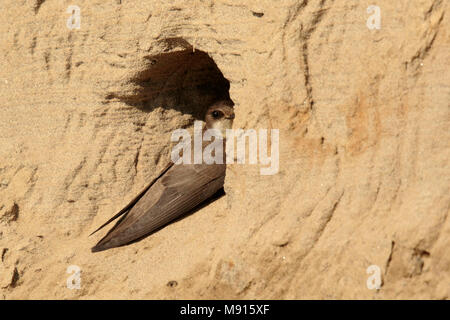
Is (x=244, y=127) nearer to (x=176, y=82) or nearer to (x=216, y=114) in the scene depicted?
(x=176, y=82)

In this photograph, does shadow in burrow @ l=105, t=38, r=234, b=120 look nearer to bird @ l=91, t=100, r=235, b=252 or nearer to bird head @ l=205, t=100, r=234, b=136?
bird head @ l=205, t=100, r=234, b=136

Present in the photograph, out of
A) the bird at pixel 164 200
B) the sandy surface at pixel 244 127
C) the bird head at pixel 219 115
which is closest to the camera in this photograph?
the sandy surface at pixel 244 127

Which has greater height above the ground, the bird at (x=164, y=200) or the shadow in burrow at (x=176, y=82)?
the shadow in burrow at (x=176, y=82)

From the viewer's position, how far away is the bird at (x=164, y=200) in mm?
4250

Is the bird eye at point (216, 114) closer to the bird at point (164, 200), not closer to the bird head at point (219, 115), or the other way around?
the bird head at point (219, 115)

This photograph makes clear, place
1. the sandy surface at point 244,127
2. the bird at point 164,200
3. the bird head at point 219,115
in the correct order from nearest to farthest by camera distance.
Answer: the sandy surface at point 244,127 → the bird at point 164,200 → the bird head at point 219,115

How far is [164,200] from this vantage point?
4375mm

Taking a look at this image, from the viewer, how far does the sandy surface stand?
3.23 m

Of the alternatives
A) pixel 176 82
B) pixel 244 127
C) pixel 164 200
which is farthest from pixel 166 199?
pixel 244 127

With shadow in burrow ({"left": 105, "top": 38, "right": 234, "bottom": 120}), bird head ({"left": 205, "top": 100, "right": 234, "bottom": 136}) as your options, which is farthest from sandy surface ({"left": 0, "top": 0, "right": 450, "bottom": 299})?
bird head ({"left": 205, "top": 100, "right": 234, "bottom": 136})

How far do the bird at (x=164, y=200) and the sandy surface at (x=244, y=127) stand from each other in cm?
7

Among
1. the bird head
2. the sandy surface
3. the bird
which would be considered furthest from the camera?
the bird head

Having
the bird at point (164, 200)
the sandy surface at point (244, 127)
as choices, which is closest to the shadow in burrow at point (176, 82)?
the sandy surface at point (244, 127)

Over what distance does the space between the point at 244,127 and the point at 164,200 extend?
87cm
